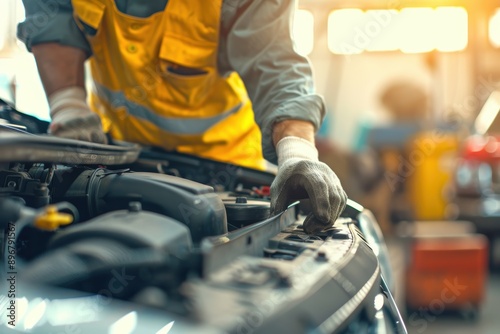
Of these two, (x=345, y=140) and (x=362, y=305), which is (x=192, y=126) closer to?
(x=362, y=305)

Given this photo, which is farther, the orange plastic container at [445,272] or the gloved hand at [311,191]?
the orange plastic container at [445,272]

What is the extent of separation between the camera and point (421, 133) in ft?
16.2

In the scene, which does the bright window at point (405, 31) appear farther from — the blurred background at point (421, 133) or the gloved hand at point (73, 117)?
the gloved hand at point (73, 117)

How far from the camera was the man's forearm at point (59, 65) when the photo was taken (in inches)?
51.8

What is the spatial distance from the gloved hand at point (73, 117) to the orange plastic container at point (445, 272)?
73.3 inches

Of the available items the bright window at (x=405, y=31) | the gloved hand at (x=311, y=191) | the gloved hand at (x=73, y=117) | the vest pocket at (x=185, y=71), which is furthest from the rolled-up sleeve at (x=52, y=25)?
the bright window at (x=405, y=31)

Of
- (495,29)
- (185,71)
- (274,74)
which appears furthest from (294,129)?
(495,29)

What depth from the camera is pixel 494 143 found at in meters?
3.23

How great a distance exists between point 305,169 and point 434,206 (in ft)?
13.3

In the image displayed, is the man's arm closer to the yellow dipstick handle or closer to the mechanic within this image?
the mechanic

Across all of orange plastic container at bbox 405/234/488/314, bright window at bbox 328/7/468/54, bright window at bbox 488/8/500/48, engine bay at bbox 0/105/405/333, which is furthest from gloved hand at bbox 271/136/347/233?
bright window at bbox 488/8/500/48

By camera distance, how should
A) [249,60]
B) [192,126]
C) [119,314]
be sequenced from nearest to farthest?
1. [119,314]
2. [249,60]
3. [192,126]

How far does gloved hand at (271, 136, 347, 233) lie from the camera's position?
87 cm

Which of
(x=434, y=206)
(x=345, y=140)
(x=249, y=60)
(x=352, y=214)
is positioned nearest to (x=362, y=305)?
(x=352, y=214)
